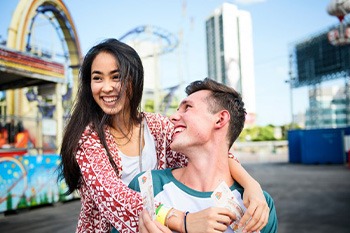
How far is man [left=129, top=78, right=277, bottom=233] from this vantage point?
1810mm

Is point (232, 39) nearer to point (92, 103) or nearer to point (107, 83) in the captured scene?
point (92, 103)

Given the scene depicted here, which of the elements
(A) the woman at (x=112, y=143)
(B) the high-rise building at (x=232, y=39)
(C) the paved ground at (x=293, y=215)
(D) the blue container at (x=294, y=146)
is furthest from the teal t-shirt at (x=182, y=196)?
(D) the blue container at (x=294, y=146)

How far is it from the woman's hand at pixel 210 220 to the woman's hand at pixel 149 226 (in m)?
0.09

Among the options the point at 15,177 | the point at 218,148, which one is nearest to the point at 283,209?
the point at 15,177

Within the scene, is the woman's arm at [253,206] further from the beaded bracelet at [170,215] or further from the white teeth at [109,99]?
the white teeth at [109,99]

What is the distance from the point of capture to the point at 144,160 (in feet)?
6.83

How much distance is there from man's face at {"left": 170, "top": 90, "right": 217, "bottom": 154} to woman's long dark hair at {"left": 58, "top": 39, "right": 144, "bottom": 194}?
0.31m

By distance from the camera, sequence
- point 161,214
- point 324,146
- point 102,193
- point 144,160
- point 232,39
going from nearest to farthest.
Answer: point 161,214, point 102,193, point 144,160, point 232,39, point 324,146

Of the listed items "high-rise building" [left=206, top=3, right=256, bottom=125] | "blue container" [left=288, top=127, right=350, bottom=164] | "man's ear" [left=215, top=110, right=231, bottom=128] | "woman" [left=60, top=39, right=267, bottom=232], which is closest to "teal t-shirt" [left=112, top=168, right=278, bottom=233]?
"woman" [left=60, top=39, right=267, bottom=232]

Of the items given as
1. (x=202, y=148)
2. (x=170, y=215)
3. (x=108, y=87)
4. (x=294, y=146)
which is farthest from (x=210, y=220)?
(x=294, y=146)

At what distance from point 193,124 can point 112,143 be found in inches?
17.7

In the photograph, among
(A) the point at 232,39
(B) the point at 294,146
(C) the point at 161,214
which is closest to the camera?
(C) the point at 161,214

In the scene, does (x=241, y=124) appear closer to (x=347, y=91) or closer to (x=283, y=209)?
(x=283, y=209)

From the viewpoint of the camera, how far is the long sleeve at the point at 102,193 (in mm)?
1533
